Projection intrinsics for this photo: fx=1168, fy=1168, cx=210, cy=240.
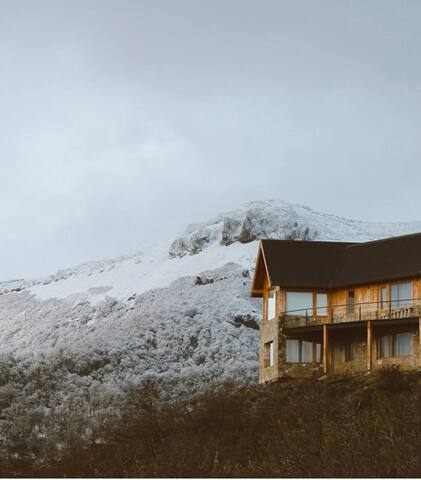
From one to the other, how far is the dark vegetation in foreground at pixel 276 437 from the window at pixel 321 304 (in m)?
3.51

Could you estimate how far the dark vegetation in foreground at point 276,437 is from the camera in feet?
99.7

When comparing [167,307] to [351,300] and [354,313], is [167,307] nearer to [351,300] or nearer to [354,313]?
[351,300]

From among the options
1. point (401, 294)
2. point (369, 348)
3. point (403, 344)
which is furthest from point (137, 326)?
point (403, 344)

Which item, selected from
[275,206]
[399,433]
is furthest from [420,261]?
[275,206]

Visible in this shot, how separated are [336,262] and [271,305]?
343 centimetres

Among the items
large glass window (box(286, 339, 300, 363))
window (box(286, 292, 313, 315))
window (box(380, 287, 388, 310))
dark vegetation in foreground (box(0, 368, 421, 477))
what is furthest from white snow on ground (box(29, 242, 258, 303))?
dark vegetation in foreground (box(0, 368, 421, 477))

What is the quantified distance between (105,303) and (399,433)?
64.5 metres

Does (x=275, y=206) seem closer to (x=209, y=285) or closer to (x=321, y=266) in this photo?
(x=209, y=285)

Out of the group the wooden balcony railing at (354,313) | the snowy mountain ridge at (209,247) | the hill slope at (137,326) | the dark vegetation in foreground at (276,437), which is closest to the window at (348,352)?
the wooden balcony railing at (354,313)

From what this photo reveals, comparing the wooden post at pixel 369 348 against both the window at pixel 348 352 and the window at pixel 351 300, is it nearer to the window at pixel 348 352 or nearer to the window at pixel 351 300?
the window at pixel 348 352

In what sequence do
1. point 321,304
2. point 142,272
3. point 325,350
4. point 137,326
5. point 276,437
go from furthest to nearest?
point 142,272
point 137,326
point 321,304
point 325,350
point 276,437

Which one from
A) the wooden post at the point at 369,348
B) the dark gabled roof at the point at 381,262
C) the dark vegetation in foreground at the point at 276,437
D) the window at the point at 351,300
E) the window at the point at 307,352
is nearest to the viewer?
the dark vegetation in foreground at the point at 276,437

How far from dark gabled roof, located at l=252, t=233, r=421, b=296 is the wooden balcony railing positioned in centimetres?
98

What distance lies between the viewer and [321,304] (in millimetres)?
50031
